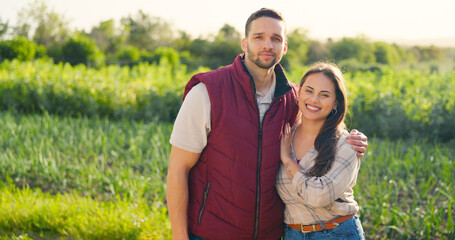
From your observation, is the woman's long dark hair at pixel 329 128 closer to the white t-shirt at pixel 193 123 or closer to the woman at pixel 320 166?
the woman at pixel 320 166

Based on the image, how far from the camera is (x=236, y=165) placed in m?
1.93

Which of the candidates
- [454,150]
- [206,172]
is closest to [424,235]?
[206,172]

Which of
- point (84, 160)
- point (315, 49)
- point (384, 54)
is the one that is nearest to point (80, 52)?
point (315, 49)

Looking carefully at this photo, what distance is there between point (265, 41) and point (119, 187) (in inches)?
104

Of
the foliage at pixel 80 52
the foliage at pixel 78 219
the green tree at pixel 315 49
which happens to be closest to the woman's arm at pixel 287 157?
the foliage at pixel 78 219

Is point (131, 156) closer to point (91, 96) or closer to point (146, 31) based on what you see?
point (91, 96)

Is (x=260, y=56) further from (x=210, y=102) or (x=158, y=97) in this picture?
(x=158, y=97)

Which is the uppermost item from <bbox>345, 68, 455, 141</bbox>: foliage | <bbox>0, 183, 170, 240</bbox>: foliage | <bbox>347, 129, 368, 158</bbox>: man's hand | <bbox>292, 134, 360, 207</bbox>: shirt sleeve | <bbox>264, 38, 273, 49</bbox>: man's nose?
<bbox>264, 38, 273, 49</bbox>: man's nose

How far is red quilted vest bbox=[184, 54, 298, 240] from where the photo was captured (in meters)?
1.93

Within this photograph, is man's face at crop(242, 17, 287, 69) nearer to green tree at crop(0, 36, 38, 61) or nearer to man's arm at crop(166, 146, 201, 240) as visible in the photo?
man's arm at crop(166, 146, 201, 240)

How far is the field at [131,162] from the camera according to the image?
3.40 meters

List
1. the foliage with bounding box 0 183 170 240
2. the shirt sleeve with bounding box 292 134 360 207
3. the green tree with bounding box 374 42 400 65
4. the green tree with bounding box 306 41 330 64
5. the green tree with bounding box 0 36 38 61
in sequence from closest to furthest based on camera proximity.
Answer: the shirt sleeve with bounding box 292 134 360 207 → the foliage with bounding box 0 183 170 240 → the green tree with bounding box 0 36 38 61 → the green tree with bounding box 306 41 330 64 → the green tree with bounding box 374 42 400 65

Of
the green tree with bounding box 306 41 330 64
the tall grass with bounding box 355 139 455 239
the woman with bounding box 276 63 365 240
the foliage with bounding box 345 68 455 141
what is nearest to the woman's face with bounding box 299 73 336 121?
the woman with bounding box 276 63 365 240

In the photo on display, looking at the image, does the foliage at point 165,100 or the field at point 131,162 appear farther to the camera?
the foliage at point 165,100
